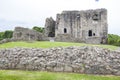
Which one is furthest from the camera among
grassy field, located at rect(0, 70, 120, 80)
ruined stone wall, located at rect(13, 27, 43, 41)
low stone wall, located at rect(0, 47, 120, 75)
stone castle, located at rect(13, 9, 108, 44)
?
stone castle, located at rect(13, 9, 108, 44)

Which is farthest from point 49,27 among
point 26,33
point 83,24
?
point 26,33

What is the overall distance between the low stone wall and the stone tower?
47446 mm

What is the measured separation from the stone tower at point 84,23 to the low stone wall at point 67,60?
156 ft

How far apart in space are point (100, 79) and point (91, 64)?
1903mm

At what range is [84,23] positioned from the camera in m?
72.9

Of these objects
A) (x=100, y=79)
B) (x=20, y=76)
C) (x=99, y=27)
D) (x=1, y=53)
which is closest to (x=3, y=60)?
(x=1, y=53)

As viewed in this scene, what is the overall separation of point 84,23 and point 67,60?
5313 cm

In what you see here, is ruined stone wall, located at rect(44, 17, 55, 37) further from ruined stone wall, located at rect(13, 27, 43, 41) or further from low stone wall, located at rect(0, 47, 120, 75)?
low stone wall, located at rect(0, 47, 120, 75)

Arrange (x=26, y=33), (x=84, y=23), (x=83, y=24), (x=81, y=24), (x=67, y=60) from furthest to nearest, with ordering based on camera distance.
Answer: (x=81, y=24)
(x=83, y=24)
(x=84, y=23)
(x=26, y=33)
(x=67, y=60)

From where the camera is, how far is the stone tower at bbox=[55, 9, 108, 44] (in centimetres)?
7031

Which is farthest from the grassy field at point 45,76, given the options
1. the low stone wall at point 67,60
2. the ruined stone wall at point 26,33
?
the ruined stone wall at point 26,33

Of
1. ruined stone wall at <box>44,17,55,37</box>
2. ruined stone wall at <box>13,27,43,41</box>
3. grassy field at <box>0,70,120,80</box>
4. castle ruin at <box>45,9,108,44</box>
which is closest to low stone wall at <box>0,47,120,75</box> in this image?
grassy field at <box>0,70,120,80</box>

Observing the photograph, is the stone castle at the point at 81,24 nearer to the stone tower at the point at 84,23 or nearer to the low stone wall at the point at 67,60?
the stone tower at the point at 84,23

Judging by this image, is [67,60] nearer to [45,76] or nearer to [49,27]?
[45,76]
